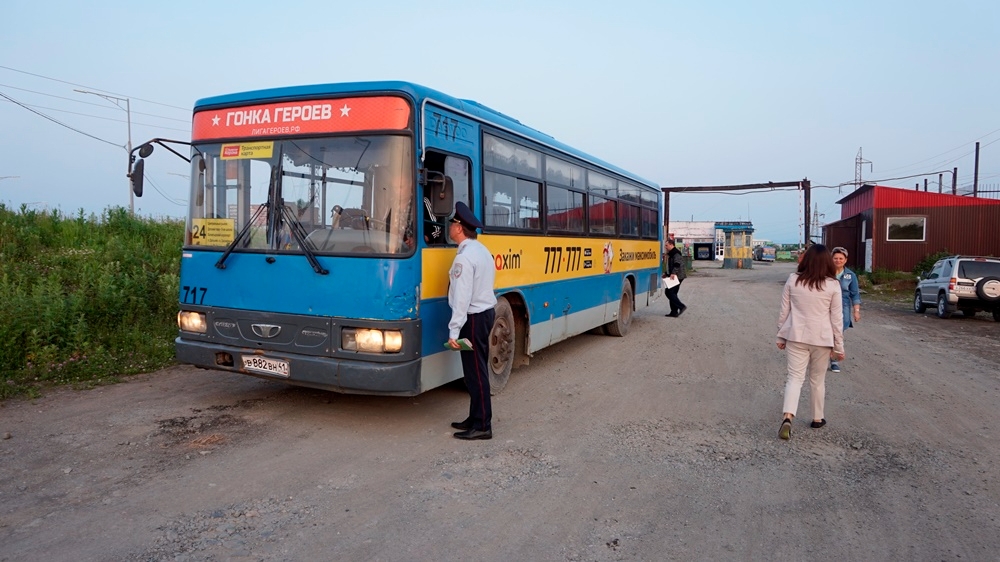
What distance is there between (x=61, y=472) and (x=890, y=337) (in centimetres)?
1427

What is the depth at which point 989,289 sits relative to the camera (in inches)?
672

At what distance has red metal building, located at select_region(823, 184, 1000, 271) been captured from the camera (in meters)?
29.3

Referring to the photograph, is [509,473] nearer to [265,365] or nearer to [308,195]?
[265,365]

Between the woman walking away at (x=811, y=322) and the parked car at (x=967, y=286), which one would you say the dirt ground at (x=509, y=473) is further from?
the parked car at (x=967, y=286)

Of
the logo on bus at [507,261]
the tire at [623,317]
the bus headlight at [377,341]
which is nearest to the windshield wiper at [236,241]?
the bus headlight at [377,341]

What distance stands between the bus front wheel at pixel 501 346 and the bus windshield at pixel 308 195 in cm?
210

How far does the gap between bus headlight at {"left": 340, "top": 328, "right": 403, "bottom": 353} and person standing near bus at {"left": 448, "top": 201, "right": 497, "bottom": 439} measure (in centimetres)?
45

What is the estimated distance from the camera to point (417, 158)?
5.86 m

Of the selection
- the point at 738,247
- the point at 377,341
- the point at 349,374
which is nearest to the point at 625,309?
the point at 377,341

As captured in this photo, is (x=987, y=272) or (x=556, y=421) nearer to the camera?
(x=556, y=421)

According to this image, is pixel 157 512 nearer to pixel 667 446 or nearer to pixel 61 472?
pixel 61 472

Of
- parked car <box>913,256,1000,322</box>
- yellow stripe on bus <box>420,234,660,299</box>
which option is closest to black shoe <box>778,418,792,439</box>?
yellow stripe on bus <box>420,234,660,299</box>

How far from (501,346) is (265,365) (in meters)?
2.68

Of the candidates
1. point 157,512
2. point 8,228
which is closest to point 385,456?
point 157,512
